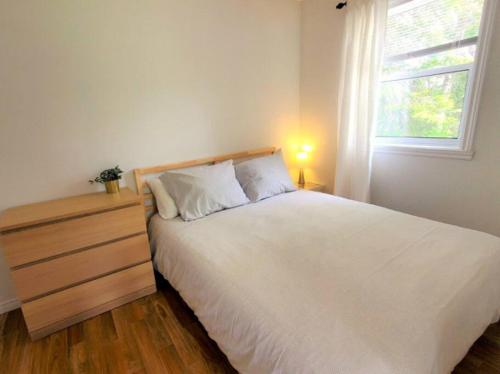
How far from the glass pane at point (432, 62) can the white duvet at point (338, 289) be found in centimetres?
126

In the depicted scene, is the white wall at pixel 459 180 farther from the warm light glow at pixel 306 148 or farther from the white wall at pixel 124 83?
the white wall at pixel 124 83

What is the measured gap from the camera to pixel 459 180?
1964mm

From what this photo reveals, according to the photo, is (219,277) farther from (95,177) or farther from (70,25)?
(70,25)

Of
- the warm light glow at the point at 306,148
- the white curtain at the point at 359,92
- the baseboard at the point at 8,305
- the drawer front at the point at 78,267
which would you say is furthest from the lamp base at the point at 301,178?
the baseboard at the point at 8,305

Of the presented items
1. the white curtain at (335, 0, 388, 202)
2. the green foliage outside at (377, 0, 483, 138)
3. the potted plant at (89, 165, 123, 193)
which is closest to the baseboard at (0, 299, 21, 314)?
the potted plant at (89, 165, 123, 193)

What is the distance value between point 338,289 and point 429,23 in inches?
87.6

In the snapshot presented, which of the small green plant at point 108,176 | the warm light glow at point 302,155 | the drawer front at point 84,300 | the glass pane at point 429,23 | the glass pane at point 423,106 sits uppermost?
the glass pane at point 429,23

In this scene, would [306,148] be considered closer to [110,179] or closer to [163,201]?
[163,201]

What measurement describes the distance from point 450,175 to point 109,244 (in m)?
2.56

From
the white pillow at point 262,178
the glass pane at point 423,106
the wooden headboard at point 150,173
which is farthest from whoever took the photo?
the white pillow at point 262,178

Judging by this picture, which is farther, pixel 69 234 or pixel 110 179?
pixel 110 179

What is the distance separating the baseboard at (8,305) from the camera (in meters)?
1.78

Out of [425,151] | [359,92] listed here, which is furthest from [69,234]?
[425,151]

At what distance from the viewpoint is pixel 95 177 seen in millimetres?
1927
